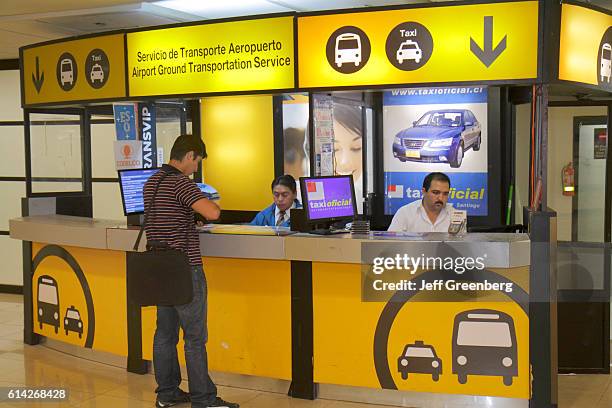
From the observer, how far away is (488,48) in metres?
4.78

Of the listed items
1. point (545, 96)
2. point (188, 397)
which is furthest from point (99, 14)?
point (545, 96)

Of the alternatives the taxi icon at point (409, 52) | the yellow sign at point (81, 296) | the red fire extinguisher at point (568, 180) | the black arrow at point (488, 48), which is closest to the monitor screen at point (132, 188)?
the yellow sign at point (81, 296)

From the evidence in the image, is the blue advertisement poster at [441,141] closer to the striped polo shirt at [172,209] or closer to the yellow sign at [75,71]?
the yellow sign at [75,71]

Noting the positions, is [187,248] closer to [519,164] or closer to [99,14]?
[99,14]

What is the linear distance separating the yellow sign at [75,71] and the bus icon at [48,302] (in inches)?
58.4

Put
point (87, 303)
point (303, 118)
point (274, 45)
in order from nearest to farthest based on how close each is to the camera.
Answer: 1. point (274, 45)
2. point (87, 303)
3. point (303, 118)

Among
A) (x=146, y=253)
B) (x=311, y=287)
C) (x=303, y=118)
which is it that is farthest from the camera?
(x=303, y=118)

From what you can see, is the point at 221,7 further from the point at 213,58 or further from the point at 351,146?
the point at 351,146

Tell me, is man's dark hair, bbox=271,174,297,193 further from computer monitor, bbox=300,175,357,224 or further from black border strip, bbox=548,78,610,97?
black border strip, bbox=548,78,610,97

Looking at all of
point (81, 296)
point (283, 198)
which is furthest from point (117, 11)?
point (81, 296)

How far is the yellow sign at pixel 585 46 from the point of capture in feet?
15.5

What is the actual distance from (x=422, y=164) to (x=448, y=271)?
2.13 m

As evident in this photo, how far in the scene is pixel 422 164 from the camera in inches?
263

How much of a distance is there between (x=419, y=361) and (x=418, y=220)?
3.86 ft
